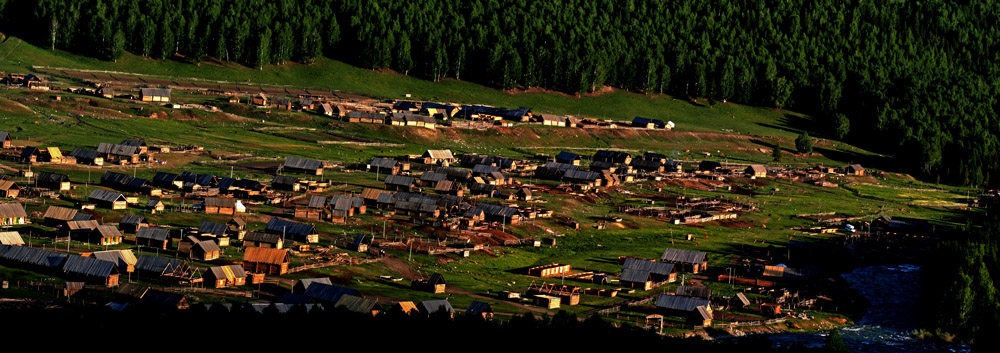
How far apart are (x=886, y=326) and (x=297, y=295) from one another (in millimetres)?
51115

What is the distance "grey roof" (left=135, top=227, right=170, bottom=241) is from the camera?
336 feet

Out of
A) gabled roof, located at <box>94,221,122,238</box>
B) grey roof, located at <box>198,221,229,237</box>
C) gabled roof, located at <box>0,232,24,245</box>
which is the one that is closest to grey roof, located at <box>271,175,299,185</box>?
grey roof, located at <box>198,221,229,237</box>

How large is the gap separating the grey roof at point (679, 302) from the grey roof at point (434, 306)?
1924cm

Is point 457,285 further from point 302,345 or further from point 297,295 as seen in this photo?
point 302,345

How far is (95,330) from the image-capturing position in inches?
2953

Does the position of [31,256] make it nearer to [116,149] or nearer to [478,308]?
[478,308]

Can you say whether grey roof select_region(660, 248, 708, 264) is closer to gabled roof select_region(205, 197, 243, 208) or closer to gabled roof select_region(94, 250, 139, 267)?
gabled roof select_region(205, 197, 243, 208)

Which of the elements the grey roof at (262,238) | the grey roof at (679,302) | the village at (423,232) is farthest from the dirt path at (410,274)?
the grey roof at (679,302)

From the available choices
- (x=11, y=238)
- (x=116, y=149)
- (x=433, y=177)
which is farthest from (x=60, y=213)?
(x=433, y=177)

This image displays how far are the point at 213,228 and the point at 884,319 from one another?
6081cm

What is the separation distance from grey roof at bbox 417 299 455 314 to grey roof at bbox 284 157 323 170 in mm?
68463

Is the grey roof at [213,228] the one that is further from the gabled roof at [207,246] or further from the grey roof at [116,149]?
the grey roof at [116,149]

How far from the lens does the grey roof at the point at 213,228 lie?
349 feet

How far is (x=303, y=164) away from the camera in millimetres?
153625
